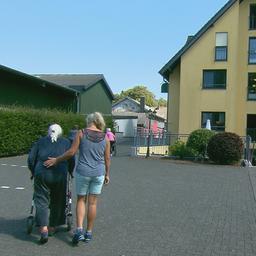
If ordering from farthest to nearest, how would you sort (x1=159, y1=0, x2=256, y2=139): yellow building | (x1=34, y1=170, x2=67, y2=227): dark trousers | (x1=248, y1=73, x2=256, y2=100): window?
(x1=248, y1=73, x2=256, y2=100): window → (x1=159, y1=0, x2=256, y2=139): yellow building → (x1=34, y1=170, x2=67, y2=227): dark trousers

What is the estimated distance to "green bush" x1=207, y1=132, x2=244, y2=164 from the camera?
74.3ft

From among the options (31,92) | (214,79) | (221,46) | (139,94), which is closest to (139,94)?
(139,94)

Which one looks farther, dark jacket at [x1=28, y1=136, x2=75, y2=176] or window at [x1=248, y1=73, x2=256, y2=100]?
window at [x1=248, y1=73, x2=256, y2=100]

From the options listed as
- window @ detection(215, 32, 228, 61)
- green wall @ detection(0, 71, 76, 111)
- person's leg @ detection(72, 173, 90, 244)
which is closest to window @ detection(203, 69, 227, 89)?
window @ detection(215, 32, 228, 61)

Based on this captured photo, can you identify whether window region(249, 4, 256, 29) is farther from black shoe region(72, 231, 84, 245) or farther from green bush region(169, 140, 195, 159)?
black shoe region(72, 231, 84, 245)

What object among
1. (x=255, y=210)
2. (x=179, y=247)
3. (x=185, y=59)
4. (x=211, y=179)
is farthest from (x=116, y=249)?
(x=185, y=59)

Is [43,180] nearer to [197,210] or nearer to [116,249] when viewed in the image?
[116,249]

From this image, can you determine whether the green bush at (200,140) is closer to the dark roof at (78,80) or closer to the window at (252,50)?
the window at (252,50)

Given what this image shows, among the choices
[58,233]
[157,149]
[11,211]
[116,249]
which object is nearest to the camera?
[116,249]

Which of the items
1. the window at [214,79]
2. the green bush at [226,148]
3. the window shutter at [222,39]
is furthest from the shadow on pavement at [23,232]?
the window shutter at [222,39]

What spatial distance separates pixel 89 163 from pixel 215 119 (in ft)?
99.6

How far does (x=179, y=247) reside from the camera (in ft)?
22.0

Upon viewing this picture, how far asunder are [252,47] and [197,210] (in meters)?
28.6

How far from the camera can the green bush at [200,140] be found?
24.5m
